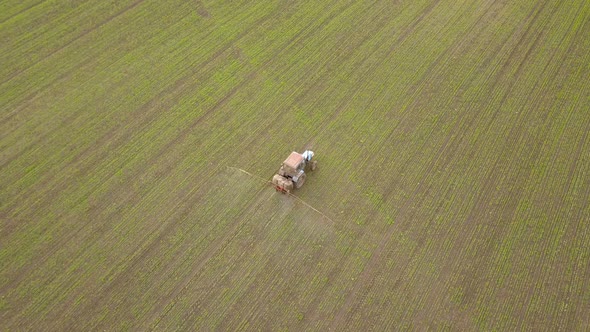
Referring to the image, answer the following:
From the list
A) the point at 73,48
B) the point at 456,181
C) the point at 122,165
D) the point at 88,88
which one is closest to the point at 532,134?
the point at 456,181

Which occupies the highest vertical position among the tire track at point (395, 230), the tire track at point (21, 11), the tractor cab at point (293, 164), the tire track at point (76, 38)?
the tire track at point (21, 11)

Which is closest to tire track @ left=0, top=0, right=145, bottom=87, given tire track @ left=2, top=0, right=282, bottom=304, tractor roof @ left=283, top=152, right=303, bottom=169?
tire track @ left=2, top=0, right=282, bottom=304

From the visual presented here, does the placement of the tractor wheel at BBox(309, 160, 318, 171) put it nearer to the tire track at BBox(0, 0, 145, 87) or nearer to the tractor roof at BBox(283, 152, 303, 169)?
the tractor roof at BBox(283, 152, 303, 169)

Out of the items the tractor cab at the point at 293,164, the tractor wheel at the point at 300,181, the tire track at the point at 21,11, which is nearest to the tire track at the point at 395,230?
the tractor wheel at the point at 300,181

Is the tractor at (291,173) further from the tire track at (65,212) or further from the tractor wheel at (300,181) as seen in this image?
the tire track at (65,212)

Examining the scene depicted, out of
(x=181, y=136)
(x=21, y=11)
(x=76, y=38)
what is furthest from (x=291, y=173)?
(x=21, y=11)

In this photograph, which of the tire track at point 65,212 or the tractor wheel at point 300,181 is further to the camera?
the tractor wheel at point 300,181

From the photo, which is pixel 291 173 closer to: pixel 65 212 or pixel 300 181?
pixel 300 181
